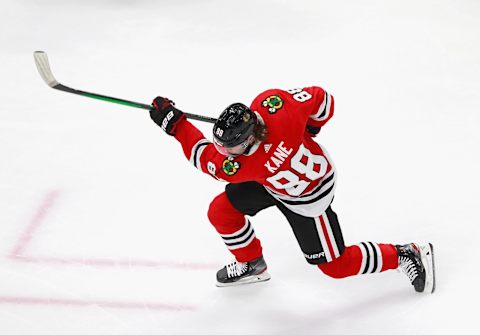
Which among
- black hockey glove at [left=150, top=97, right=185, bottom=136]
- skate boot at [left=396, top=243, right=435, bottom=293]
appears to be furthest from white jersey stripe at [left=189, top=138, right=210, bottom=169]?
skate boot at [left=396, top=243, right=435, bottom=293]

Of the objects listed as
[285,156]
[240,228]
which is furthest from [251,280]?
[285,156]

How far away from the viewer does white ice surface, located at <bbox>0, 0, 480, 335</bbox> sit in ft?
11.1

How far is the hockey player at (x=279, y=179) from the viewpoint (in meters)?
2.88

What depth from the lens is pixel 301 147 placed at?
297 centimetres

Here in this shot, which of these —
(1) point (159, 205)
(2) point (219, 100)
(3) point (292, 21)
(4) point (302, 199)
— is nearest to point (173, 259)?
(1) point (159, 205)

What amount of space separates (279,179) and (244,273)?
2.21 ft

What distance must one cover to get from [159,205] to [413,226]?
124cm

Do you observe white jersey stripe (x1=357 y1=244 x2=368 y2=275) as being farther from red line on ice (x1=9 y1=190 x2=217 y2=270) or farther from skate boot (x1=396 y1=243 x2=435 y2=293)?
red line on ice (x1=9 y1=190 x2=217 y2=270)

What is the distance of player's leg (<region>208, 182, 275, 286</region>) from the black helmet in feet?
1.55

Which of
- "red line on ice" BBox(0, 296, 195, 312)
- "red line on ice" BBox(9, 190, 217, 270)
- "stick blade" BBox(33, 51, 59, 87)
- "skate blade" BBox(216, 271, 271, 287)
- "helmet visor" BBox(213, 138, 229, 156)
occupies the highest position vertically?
"stick blade" BBox(33, 51, 59, 87)

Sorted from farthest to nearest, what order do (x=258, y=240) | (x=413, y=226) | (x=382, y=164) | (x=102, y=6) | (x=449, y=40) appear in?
(x=102, y=6)
(x=449, y=40)
(x=382, y=164)
(x=413, y=226)
(x=258, y=240)

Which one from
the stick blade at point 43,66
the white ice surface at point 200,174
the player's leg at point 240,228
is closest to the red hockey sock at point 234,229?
the player's leg at point 240,228

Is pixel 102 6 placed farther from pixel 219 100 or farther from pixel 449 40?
pixel 449 40

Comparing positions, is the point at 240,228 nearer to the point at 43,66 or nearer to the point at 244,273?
the point at 244,273
